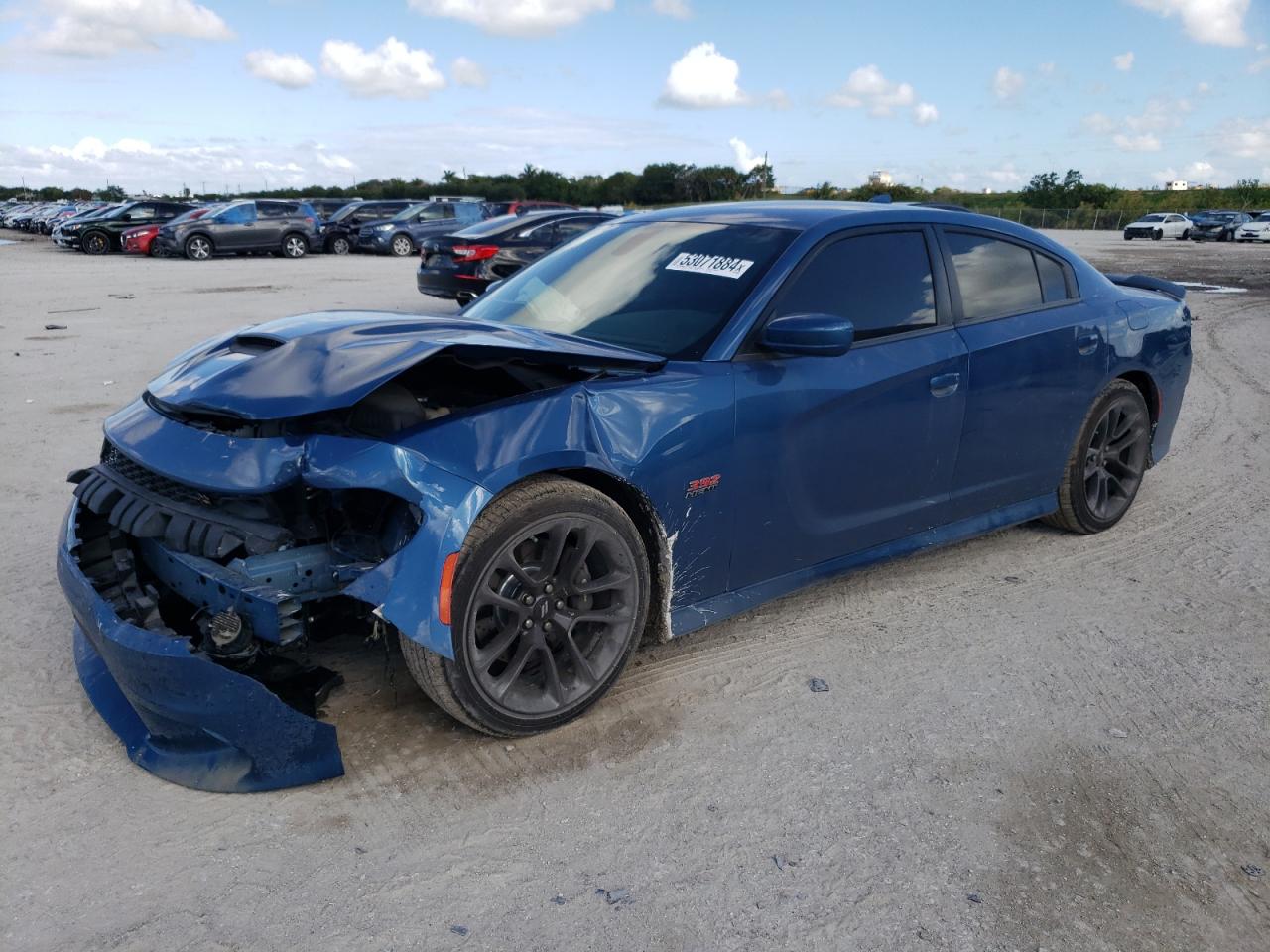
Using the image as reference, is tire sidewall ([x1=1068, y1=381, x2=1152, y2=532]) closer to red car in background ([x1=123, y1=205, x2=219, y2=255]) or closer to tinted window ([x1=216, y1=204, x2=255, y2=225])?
tinted window ([x1=216, y1=204, x2=255, y2=225])

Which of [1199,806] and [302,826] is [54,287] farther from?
[1199,806]

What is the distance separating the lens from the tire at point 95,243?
27.6 m

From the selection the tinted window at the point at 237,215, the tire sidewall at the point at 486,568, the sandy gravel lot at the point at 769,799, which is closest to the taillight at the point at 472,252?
the sandy gravel lot at the point at 769,799

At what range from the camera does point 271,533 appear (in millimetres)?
2896

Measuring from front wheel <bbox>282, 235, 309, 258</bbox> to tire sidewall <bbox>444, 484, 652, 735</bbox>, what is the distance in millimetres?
25959

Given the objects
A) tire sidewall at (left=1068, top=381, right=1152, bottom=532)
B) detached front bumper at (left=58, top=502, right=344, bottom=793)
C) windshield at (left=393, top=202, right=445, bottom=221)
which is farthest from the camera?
windshield at (left=393, top=202, right=445, bottom=221)

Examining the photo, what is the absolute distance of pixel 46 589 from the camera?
4105mm

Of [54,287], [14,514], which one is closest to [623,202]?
[54,287]

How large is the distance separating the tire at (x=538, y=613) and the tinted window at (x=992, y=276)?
2.00 meters

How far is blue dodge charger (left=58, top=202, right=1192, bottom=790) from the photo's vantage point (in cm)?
280

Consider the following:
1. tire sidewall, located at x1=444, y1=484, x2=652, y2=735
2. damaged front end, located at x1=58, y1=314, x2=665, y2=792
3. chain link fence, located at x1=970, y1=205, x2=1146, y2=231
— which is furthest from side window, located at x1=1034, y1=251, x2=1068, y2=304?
chain link fence, located at x1=970, y1=205, x2=1146, y2=231

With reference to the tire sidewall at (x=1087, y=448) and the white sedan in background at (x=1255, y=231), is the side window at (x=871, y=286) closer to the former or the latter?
the tire sidewall at (x=1087, y=448)

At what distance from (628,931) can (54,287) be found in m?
18.0

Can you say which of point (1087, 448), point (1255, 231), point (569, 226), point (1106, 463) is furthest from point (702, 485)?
point (1255, 231)
